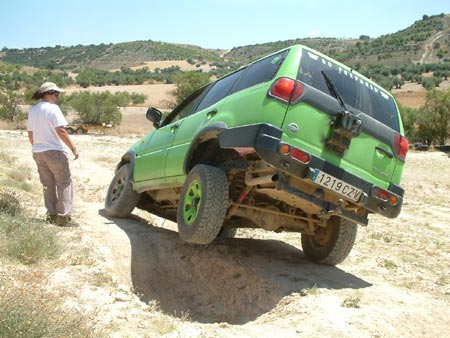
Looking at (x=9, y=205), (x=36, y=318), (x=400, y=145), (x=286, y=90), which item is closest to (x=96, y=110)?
(x=9, y=205)

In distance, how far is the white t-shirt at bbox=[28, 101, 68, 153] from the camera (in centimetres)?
553

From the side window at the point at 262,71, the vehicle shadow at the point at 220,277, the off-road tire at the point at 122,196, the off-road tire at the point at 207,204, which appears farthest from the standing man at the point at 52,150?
the side window at the point at 262,71

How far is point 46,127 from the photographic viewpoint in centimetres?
555

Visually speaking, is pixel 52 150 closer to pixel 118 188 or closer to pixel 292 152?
pixel 118 188

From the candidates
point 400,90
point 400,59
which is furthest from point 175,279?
point 400,59

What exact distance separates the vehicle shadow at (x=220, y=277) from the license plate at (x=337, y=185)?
1.03 meters

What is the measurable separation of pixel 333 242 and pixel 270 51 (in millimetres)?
93942

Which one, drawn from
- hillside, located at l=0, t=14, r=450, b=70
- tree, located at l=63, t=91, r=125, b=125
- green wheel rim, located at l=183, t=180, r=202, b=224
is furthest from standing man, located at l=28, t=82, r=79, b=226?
hillside, located at l=0, t=14, r=450, b=70

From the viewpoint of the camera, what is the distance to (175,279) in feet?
18.9

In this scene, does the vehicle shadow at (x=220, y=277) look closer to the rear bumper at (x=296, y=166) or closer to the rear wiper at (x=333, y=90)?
the rear bumper at (x=296, y=166)

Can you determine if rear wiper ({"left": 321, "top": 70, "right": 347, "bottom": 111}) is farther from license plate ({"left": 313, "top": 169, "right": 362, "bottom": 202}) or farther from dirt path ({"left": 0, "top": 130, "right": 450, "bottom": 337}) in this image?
dirt path ({"left": 0, "top": 130, "right": 450, "bottom": 337})

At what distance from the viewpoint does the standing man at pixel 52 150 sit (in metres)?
5.55

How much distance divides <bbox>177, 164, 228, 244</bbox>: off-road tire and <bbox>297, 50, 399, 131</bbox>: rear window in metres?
1.24

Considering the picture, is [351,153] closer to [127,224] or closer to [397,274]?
[397,274]
